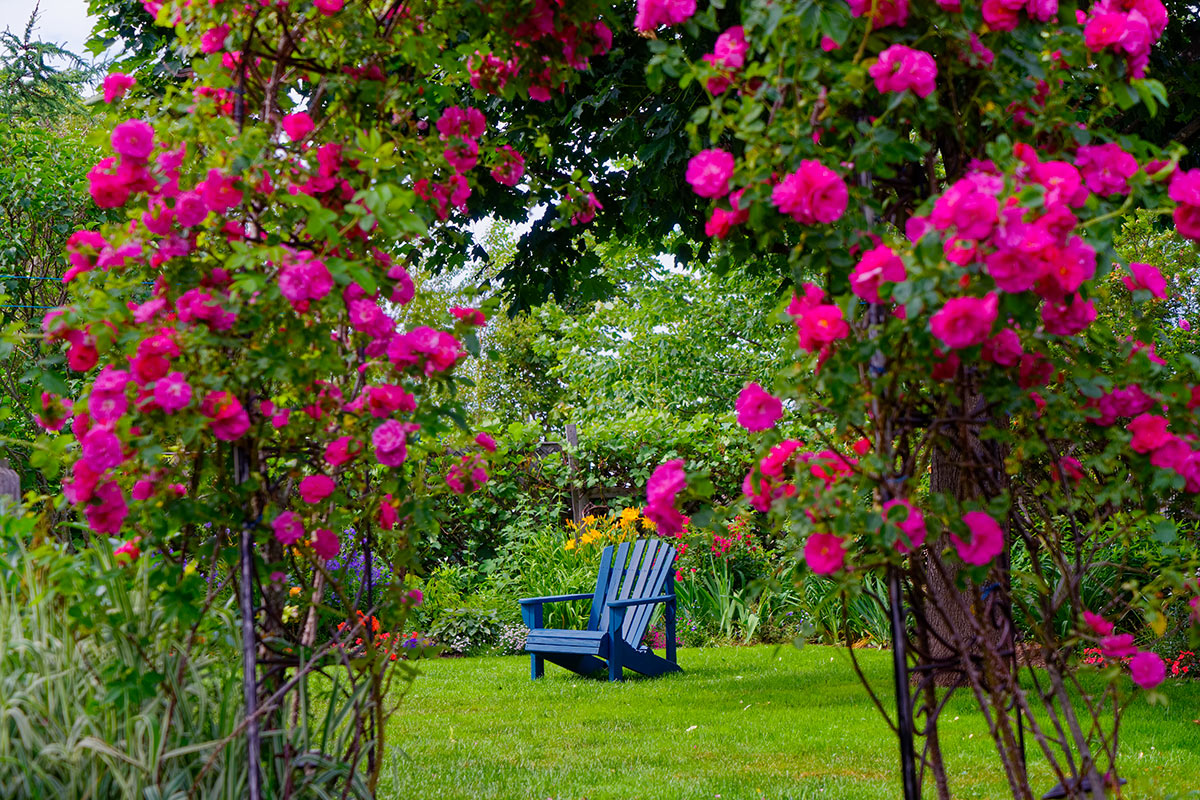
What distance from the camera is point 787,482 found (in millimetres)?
1890

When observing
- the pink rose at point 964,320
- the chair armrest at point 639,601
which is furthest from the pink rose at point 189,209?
the chair armrest at point 639,601

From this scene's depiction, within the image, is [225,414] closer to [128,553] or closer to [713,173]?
[128,553]

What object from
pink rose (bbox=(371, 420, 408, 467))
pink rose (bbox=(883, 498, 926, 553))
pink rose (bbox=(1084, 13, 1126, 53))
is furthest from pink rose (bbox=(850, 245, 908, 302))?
pink rose (bbox=(371, 420, 408, 467))

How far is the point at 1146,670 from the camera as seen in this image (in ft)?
6.17

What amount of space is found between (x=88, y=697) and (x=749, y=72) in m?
1.89

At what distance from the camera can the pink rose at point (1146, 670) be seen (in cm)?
186

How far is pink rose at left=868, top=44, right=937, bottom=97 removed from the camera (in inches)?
65.7

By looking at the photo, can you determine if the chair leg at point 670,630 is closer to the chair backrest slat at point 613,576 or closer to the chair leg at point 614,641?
the chair backrest slat at point 613,576

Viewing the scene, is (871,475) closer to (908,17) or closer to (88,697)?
(908,17)

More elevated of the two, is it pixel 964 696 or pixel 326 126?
pixel 326 126

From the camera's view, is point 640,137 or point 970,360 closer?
point 970,360

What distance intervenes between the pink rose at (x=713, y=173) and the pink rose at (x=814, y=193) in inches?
5.2

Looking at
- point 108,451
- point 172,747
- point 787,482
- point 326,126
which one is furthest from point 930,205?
point 172,747

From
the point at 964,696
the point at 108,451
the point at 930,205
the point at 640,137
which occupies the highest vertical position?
the point at 640,137
